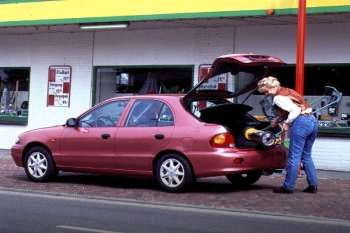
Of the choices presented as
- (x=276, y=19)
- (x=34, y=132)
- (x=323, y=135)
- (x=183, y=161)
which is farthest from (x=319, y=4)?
(x=34, y=132)

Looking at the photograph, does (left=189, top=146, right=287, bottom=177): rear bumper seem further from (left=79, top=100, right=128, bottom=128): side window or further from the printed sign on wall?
the printed sign on wall

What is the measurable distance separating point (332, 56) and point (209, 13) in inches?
112

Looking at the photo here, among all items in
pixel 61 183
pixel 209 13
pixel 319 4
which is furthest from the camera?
pixel 209 13

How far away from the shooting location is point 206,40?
16.8 meters

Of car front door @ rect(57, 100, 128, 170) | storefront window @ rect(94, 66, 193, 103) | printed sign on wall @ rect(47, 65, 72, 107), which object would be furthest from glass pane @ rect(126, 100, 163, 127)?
printed sign on wall @ rect(47, 65, 72, 107)

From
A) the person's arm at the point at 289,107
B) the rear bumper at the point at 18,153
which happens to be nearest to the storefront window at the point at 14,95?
the rear bumper at the point at 18,153

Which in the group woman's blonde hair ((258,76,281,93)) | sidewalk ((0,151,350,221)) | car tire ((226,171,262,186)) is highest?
woman's blonde hair ((258,76,281,93))

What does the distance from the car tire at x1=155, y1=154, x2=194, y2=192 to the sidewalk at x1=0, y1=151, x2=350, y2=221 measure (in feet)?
0.48

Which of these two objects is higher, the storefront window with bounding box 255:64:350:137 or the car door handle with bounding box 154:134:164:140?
the storefront window with bounding box 255:64:350:137

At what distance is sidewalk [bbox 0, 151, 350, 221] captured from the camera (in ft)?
32.3

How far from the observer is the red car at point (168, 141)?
1067 centimetres

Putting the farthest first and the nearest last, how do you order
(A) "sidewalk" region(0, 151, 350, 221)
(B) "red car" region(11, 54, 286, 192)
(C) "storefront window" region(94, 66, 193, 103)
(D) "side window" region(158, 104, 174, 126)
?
(C) "storefront window" region(94, 66, 193, 103) < (D) "side window" region(158, 104, 174, 126) < (B) "red car" region(11, 54, 286, 192) < (A) "sidewalk" region(0, 151, 350, 221)

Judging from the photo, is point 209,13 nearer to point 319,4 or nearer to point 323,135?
point 319,4

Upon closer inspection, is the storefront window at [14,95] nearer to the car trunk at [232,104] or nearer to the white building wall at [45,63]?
the white building wall at [45,63]
